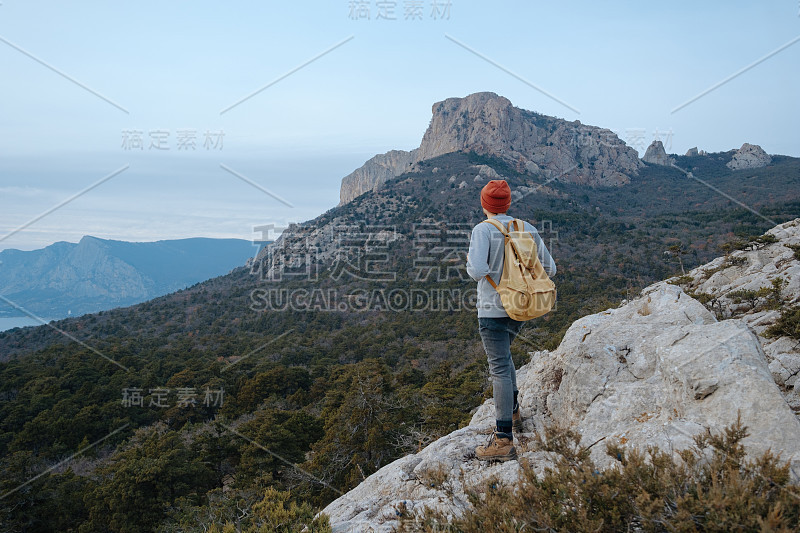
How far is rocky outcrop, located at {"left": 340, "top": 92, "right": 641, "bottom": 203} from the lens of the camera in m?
74.5

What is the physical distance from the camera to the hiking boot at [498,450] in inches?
115

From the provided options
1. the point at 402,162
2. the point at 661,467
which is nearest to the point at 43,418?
the point at 661,467

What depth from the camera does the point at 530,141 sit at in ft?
263

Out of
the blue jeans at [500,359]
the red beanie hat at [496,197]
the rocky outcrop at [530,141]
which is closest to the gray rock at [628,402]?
the blue jeans at [500,359]

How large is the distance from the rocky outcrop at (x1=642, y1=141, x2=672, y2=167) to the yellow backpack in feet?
339

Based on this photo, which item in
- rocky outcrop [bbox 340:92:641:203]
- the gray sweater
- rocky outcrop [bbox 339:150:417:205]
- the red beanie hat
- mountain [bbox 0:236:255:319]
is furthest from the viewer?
rocky outcrop [bbox 339:150:417:205]

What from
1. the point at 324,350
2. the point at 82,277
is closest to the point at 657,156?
the point at 324,350

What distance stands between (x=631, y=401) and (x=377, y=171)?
119784 millimetres

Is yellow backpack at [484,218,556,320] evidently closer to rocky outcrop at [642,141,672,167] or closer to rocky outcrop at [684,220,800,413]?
rocky outcrop at [684,220,800,413]

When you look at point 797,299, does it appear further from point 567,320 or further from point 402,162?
point 402,162

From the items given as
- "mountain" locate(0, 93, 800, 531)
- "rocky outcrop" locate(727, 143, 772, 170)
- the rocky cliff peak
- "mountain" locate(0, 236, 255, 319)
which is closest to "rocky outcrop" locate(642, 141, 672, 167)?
the rocky cliff peak

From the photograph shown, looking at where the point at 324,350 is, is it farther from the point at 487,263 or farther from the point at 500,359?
the point at 487,263

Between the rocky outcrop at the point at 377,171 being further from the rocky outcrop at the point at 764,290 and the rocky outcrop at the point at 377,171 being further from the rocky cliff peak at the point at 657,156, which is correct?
the rocky outcrop at the point at 764,290

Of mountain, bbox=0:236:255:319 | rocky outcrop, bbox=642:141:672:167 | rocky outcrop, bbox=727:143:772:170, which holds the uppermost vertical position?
rocky outcrop, bbox=642:141:672:167
